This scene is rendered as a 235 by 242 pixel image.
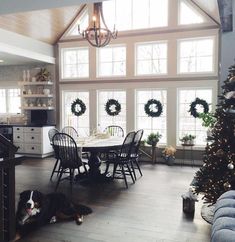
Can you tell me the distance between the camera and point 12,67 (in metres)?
8.23

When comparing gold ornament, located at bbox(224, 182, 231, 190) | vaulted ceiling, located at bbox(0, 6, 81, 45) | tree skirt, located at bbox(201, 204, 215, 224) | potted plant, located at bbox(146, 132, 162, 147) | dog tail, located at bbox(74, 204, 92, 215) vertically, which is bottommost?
tree skirt, located at bbox(201, 204, 215, 224)

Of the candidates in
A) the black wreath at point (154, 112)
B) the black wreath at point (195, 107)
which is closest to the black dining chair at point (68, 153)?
the black wreath at point (154, 112)

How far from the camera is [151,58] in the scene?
711cm

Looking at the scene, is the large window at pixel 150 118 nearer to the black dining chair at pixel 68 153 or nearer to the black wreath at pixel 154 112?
the black wreath at pixel 154 112

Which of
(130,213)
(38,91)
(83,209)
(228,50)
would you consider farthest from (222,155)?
(38,91)

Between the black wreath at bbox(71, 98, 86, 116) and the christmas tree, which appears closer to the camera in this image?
the christmas tree

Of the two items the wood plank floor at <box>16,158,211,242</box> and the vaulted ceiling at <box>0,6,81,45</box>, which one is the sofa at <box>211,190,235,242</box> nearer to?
the wood plank floor at <box>16,158,211,242</box>

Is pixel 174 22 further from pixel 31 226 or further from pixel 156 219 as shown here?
pixel 31 226

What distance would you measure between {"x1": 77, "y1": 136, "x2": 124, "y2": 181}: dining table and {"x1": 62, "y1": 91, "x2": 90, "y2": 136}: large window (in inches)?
90.2

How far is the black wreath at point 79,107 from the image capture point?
25.0ft

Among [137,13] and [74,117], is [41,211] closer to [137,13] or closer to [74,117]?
[74,117]

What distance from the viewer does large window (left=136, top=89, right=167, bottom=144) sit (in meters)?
7.07

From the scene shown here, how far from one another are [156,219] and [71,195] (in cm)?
150

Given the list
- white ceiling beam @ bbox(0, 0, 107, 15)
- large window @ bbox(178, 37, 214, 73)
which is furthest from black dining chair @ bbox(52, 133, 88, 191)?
large window @ bbox(178, 37, 214, 73)
